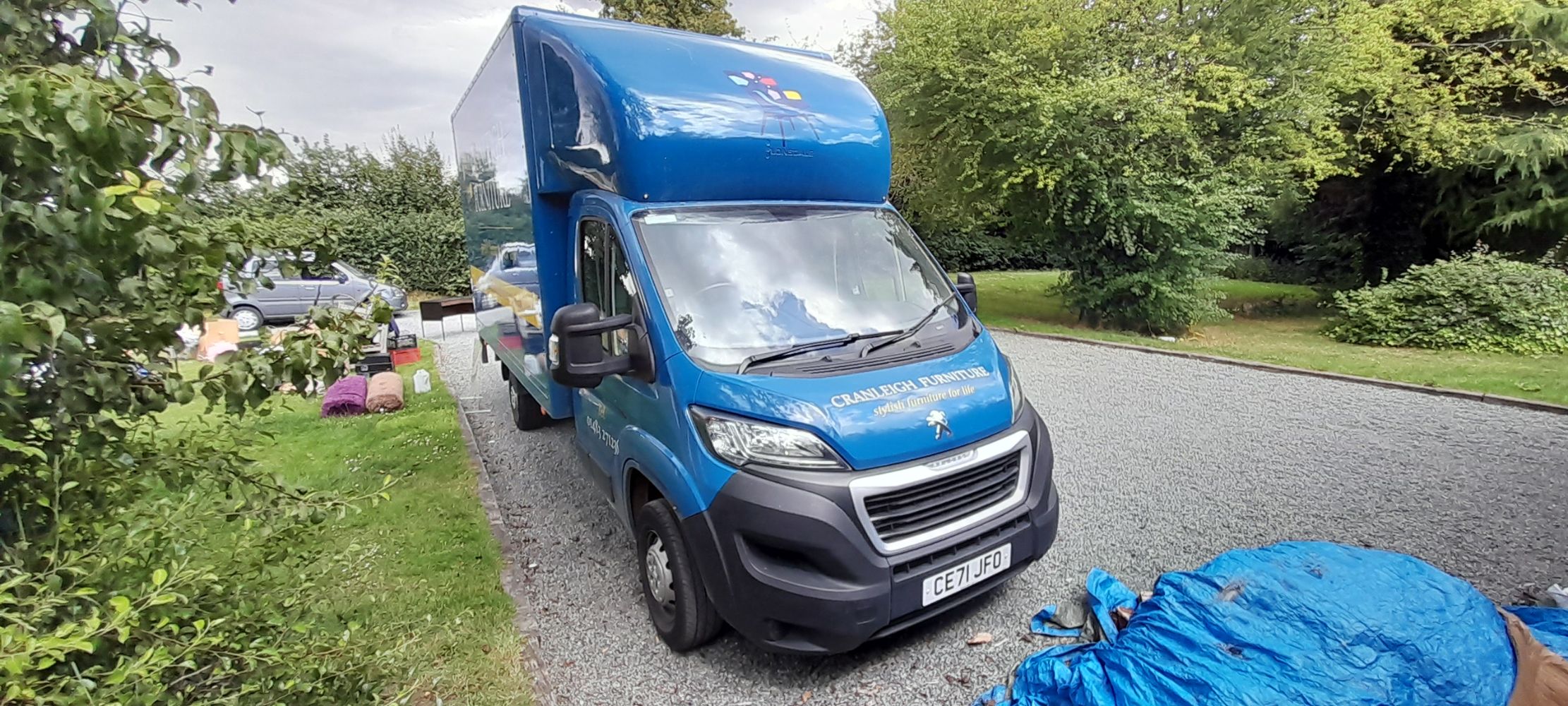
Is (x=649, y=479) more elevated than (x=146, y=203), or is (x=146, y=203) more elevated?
(x=146, y=203)

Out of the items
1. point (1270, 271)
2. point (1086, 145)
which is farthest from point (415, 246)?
point (1270, 271)

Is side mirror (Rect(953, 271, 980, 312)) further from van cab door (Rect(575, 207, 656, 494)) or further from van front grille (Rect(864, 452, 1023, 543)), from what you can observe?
van cab door (Rect(575, 207, 656, 494))

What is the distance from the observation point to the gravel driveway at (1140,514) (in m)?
3.17

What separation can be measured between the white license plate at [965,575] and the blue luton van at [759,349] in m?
0.01

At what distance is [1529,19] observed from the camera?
1239 cm

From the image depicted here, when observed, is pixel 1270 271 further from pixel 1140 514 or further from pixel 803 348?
pixel 803 348

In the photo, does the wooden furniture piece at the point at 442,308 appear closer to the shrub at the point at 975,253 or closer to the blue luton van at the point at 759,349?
the blue luton van at the point at 759,349

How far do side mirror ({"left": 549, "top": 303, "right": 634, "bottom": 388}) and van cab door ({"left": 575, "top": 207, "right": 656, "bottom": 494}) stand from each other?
0.22 m

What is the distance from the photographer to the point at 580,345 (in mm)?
3045

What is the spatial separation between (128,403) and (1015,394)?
3.26 metres

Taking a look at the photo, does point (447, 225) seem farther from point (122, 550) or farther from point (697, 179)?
point (122, 550)

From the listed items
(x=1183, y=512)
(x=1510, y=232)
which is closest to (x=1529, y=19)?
(x=1510, y=232)

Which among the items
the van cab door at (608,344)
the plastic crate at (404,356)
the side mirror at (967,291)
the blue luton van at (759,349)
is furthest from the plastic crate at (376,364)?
the side mirror at (967,291)

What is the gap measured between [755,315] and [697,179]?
2.76ft
